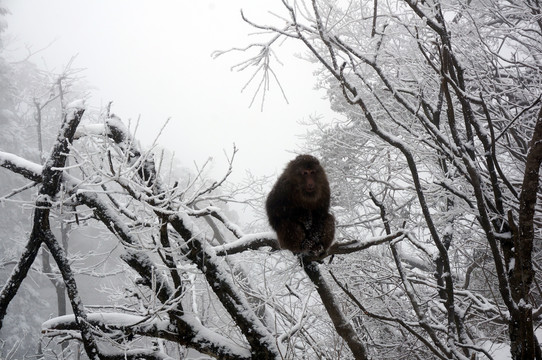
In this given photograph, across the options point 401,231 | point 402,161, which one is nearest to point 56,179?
point 401,231

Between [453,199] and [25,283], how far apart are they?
71.9ft

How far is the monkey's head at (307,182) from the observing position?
365cm

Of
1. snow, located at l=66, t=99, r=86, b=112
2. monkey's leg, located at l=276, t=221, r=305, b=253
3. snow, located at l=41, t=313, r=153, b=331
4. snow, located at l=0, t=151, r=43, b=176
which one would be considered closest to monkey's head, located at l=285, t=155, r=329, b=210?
monkey's leg, located at l=276, t=221, r=305, b=253

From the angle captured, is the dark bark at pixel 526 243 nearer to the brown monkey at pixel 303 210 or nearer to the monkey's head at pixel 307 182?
the brown monkey at pixel 303 210

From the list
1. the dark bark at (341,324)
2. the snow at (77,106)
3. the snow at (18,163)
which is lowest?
the dark bark at (341,324)

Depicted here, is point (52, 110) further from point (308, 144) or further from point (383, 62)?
point (383, 62)

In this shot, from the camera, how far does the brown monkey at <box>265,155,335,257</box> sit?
11.7 ft

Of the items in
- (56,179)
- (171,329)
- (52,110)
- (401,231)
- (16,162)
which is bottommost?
(171,329)

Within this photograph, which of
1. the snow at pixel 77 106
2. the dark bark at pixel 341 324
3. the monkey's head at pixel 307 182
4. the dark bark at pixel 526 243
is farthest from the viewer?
the monkey's head at pixel 307 182

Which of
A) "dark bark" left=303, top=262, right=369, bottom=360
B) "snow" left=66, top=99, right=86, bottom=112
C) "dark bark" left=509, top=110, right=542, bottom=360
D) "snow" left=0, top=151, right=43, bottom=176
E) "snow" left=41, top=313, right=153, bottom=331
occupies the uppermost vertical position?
"snow" left=66, top=99, right=86, bottom=112

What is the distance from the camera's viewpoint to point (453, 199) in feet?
19.4

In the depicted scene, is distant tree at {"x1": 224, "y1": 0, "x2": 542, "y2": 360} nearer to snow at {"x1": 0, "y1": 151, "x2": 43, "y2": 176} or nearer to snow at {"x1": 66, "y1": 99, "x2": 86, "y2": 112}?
snow at {"x1": 66, "y1": 99, "x2": 86, "y2": 112}

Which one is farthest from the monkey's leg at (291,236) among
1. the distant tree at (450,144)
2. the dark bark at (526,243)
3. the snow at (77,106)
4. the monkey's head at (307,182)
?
the snow at (77,106)

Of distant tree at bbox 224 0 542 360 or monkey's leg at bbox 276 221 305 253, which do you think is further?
monkey's leg at bbox 276 221 305 253
